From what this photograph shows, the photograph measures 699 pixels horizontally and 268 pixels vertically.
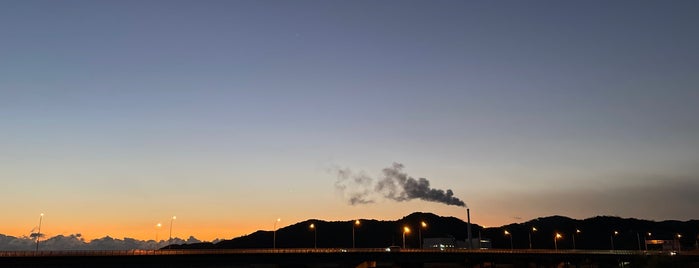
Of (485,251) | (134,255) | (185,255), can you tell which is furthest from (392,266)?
(134,255)

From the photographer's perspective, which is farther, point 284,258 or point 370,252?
point 370,252

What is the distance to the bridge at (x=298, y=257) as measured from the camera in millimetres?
92312

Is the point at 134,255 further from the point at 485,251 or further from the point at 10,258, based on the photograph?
the point at 485,251

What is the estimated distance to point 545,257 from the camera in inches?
7121

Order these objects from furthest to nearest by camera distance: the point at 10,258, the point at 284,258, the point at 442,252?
the point at 442,252 → the point at 284,258 → the point at 10,258

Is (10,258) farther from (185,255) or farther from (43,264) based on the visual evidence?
(185,255)

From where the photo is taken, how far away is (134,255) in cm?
10125

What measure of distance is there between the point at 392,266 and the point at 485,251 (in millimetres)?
27852

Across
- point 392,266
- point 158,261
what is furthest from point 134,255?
point 392,266

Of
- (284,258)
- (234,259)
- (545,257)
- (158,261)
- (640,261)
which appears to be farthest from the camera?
(545,257)

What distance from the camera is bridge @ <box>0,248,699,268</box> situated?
92.3 m

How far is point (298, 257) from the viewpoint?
126 m

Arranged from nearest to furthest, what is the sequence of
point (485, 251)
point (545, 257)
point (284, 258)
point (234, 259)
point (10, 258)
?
point (10, 258), point (234, 259), point (284, 258), point (485, 251), point (545, 257)

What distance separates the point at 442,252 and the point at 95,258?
8757cm
